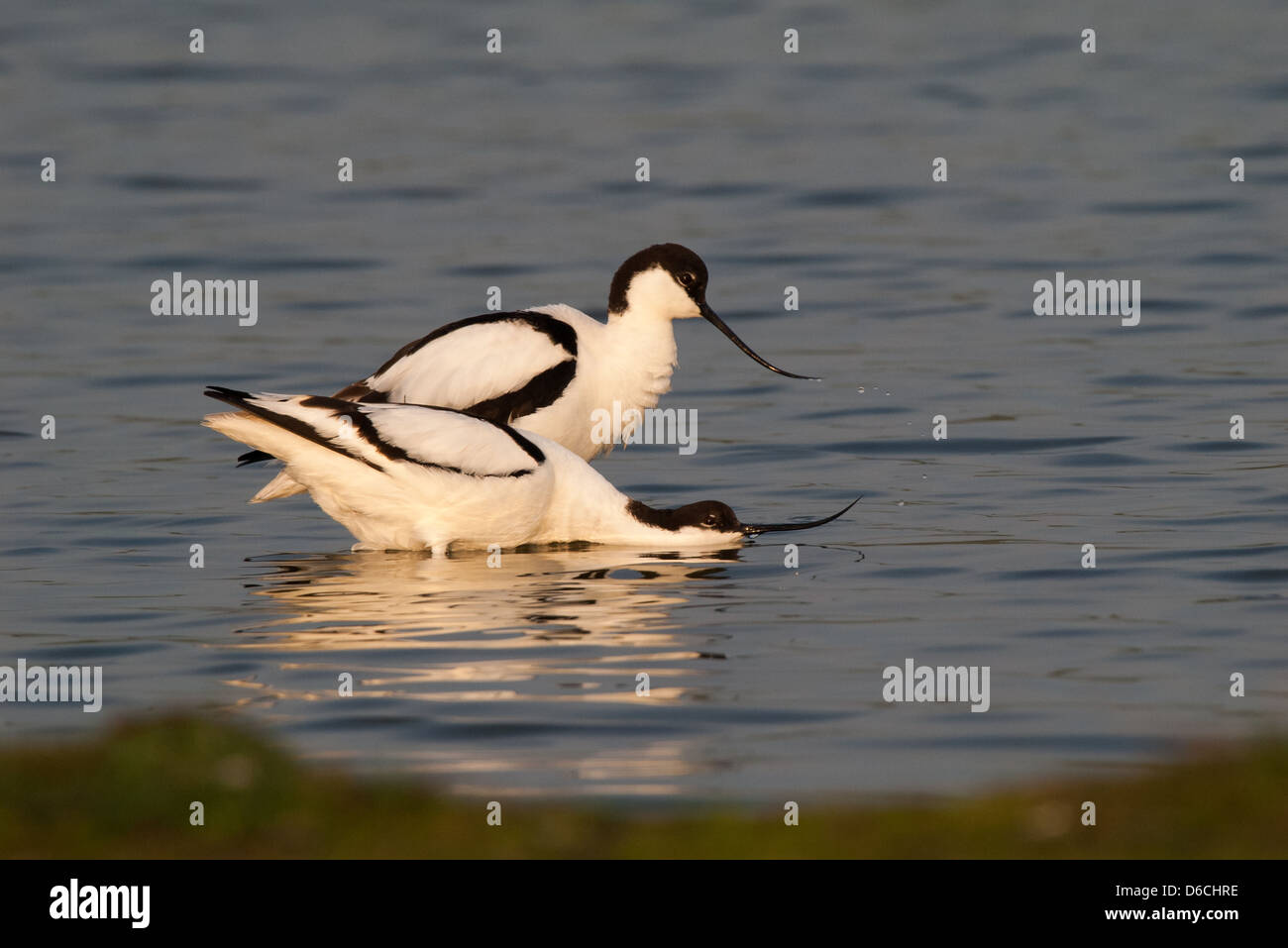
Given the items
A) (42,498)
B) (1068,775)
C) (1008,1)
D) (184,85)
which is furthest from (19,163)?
(1068,775)

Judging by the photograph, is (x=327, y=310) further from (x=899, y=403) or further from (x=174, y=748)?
(x=174, y=748)

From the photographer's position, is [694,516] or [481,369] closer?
[694,516]

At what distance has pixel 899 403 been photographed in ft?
54.3

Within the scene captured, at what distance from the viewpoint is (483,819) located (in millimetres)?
6453

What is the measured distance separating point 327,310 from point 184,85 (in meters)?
12.2
